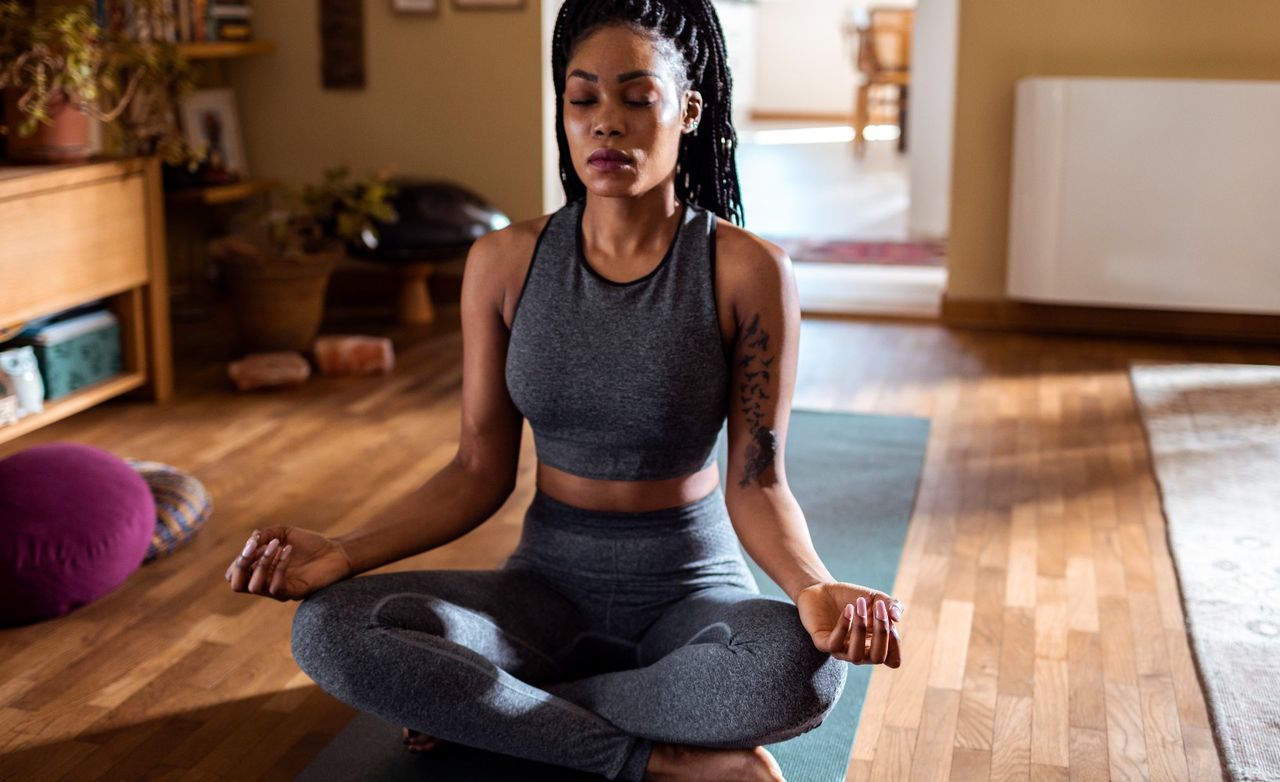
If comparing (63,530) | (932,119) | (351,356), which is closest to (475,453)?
(63,530)

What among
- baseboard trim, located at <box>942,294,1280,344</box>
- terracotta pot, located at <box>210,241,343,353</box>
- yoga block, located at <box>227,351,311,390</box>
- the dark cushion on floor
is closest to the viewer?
the dark cushion on floor

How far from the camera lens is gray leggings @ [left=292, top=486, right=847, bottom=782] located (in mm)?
1481

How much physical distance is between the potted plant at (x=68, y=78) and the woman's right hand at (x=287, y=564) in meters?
1.96

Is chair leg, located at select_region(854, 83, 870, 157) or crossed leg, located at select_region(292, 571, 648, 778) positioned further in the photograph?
chair leg, located at select_region(854, 83, 870, 157)

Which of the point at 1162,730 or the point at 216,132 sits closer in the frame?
the point at 1162,730

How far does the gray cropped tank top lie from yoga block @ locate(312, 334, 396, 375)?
2.25 m

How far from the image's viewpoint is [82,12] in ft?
10.3

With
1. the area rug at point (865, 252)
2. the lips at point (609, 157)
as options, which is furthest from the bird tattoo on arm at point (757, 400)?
the area rug at point (865, 252)

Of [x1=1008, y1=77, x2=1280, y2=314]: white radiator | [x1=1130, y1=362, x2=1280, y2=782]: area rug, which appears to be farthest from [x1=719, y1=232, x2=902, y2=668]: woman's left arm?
[x1=1008, y1=77, x2=1280, y2=314]: white radiator

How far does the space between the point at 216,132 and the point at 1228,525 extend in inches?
137

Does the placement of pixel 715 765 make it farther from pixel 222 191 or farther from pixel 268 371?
pixel 222 191

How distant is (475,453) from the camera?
5.75 ft

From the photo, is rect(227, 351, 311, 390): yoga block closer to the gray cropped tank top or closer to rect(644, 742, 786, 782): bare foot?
the gray cropped tank top

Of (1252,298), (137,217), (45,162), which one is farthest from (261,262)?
(1252,298)
